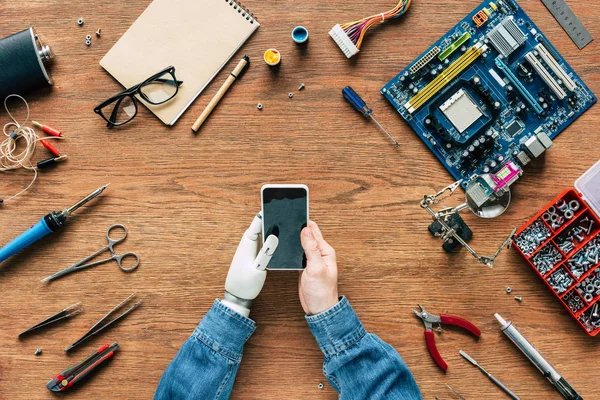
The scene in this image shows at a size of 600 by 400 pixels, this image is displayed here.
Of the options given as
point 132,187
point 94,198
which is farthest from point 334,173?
point 94,198

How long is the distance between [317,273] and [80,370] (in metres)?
0.73

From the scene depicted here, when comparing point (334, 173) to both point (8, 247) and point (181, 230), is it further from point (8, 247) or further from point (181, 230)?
point (8, 247)

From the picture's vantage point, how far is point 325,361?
1.25 m

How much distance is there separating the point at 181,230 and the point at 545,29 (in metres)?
1.21

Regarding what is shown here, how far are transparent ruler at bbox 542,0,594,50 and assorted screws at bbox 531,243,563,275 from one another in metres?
0.61

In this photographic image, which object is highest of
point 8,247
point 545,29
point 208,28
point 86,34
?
point 545,29

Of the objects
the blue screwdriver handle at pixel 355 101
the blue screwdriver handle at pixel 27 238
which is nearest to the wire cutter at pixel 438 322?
the blue screwdriver handle at pixel 355 101

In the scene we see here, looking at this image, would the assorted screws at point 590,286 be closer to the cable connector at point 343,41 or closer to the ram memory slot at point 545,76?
the ram memory slot at point 545,76

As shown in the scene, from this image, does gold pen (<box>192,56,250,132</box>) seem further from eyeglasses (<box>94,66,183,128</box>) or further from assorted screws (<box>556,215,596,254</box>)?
assorted screws (<box>556,215,596,254</box>)

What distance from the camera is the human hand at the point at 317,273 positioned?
4.00ft

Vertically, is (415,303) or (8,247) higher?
(415,303)

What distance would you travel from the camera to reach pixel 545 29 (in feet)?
4.33

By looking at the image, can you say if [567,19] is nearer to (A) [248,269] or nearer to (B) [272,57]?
(B) [272,57]

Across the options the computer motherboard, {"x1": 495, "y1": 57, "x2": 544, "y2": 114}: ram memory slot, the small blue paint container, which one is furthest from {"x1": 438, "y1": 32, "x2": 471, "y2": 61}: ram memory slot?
the small blue paint container
